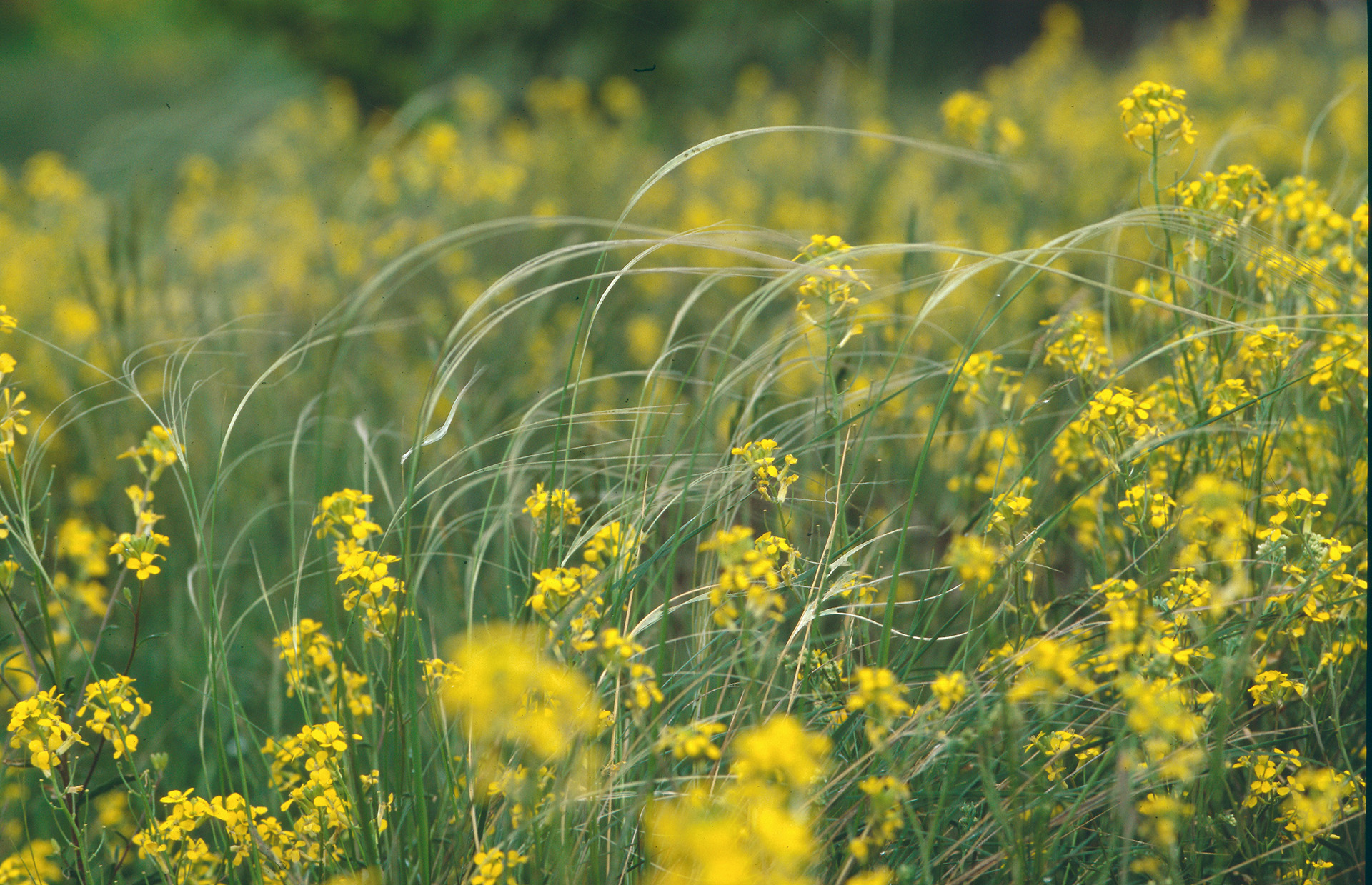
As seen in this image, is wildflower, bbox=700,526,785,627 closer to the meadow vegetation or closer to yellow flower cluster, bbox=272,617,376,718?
the meadow vegetation

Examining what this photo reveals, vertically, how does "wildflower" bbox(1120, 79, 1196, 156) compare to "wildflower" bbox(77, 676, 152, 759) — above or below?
above

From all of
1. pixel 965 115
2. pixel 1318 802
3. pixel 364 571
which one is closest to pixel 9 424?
pixel 364 571

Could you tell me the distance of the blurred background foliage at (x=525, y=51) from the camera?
21.1ft

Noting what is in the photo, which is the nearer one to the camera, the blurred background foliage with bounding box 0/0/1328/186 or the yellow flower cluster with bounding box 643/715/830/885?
the yellow flower cluster with bounding box 643/715/830/885

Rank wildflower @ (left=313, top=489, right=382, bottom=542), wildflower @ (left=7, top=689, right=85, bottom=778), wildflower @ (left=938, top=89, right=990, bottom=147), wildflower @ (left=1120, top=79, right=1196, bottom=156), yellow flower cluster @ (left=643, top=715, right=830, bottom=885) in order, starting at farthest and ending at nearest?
wildflower @ (left=938, top=89, right=990, bottom=147), wildflower @ (left=1120, top=79, right=1196, bottom=156), wildflower @ (left=313, top=489, right=382, bottom=542), wildflower @ (left=7, top=689, right=85, bottom=778), yellow flower cluster @ (left=643, top=715, right=830, bottom=885)

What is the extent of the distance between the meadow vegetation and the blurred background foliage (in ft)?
12.8

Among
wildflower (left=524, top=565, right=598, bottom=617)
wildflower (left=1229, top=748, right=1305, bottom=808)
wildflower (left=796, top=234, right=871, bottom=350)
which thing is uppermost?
wildflower (left=796, top=234, right=871, bottom=350)

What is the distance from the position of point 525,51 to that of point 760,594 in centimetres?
675

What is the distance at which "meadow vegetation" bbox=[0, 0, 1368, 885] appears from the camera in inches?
41.6

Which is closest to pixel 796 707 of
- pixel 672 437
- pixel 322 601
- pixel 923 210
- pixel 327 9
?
pixel 672 437

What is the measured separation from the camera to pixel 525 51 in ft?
22.7

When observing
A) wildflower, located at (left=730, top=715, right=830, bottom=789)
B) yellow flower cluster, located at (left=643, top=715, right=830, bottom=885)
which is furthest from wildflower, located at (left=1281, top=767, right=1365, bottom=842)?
wildflower, located at (left=730, top=715, right=830, bottom=789)

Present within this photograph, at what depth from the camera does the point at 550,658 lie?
3.88 feet

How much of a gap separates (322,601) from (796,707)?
122cm
